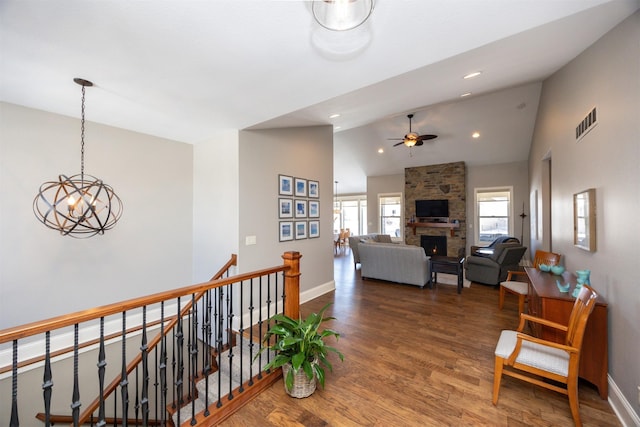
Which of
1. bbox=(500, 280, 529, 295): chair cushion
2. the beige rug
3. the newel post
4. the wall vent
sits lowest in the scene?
the beige rug

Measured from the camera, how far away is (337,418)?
1.89m

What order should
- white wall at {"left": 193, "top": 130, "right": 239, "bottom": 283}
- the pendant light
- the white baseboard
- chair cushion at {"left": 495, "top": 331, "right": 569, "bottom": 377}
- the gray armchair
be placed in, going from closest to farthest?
1. the white baseboard
2. chair cushion at {"left": 495, "top": 331, "right": 569, "bottom": 377}
3. the pendant light
4. white wall at {"left": 193, "top": 130, "right": 239, "bottom": 283}
5. the gray armchair

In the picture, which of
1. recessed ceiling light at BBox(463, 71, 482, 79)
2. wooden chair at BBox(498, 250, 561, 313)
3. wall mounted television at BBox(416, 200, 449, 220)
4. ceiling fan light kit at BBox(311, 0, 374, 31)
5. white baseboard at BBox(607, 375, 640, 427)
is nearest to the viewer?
ceiling fan light kit at BBox(311, 0, 374, 31)

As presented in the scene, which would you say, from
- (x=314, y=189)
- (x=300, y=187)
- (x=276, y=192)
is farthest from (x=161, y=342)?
(x=314, y=189)

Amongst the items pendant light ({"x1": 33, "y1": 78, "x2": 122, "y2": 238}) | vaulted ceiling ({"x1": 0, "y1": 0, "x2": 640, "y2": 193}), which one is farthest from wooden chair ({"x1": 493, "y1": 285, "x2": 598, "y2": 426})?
pendant light ({"x1": 33, "y1": 78, "x2": 122, "y2": 238})

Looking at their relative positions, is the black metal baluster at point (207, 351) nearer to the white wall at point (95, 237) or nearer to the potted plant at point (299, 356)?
the potted plant at point (299, 356)

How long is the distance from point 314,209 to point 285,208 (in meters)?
0.70

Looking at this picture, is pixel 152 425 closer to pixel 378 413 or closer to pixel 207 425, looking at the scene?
pixel 207 425

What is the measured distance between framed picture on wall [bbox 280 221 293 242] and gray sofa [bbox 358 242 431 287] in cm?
202

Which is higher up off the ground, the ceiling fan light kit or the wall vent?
the ceiling fan light kit

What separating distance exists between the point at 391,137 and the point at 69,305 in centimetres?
766

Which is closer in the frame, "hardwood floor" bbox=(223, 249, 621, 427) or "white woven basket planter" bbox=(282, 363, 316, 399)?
"hardwood floor" bbox=(223, 249, 621, 427)

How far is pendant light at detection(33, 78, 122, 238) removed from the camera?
2697mm

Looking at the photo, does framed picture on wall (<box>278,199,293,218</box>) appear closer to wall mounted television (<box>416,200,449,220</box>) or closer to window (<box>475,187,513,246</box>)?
wall mounted television (<box>416,200,449,220</box>)
